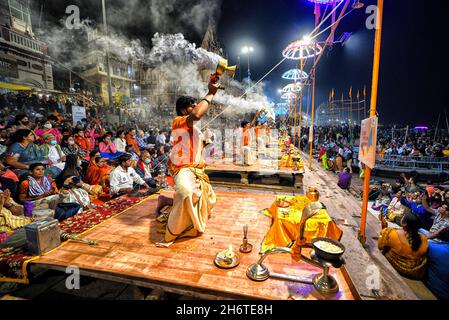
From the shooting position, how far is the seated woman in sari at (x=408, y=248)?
12.3 feet

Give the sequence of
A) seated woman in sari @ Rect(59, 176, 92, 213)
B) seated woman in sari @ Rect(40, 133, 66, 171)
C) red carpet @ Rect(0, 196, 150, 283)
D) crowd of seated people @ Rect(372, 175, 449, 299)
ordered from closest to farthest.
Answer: red carpet @ Rect(0, 196, 150, 283), crowd of seated people @ Rect(372, 175, 449, 299), seated woman in sari @ Rect(59, 176, 92, 213), seated woman in sari @ Rect(40, 133, 66, 171)

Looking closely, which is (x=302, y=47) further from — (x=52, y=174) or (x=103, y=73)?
(x=103, y=73)

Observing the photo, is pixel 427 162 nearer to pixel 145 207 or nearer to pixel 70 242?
pixel 145 207

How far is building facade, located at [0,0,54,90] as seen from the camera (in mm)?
18953

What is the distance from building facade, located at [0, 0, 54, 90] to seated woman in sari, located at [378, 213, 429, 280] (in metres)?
28.2

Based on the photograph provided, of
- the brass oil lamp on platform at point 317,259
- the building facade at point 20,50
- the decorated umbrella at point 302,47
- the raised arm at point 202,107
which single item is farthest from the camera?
the building facade at point 20,50

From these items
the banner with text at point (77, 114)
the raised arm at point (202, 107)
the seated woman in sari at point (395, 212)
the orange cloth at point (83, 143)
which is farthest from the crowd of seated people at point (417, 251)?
the banner with text at point (77, 114)

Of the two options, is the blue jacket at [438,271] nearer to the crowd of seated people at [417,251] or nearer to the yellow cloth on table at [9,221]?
the crowd of seated people at [417,251]

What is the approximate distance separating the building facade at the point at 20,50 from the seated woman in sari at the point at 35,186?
839 inches

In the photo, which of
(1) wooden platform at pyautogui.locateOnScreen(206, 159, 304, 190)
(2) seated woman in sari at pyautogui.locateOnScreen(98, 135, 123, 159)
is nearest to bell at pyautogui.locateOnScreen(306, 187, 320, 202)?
(1) wooden platform at pyautogui.locateOnScreen(206, 159, 304, 190)

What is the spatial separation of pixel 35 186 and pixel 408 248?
8.02 metres

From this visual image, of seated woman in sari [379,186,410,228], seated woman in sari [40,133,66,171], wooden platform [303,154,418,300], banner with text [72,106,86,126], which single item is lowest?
seated woman in sari [379,186,410,228]

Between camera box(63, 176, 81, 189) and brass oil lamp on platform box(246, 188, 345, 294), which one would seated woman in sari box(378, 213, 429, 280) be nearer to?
brass oil lamp on platform box(246, 188, 345, 294)
